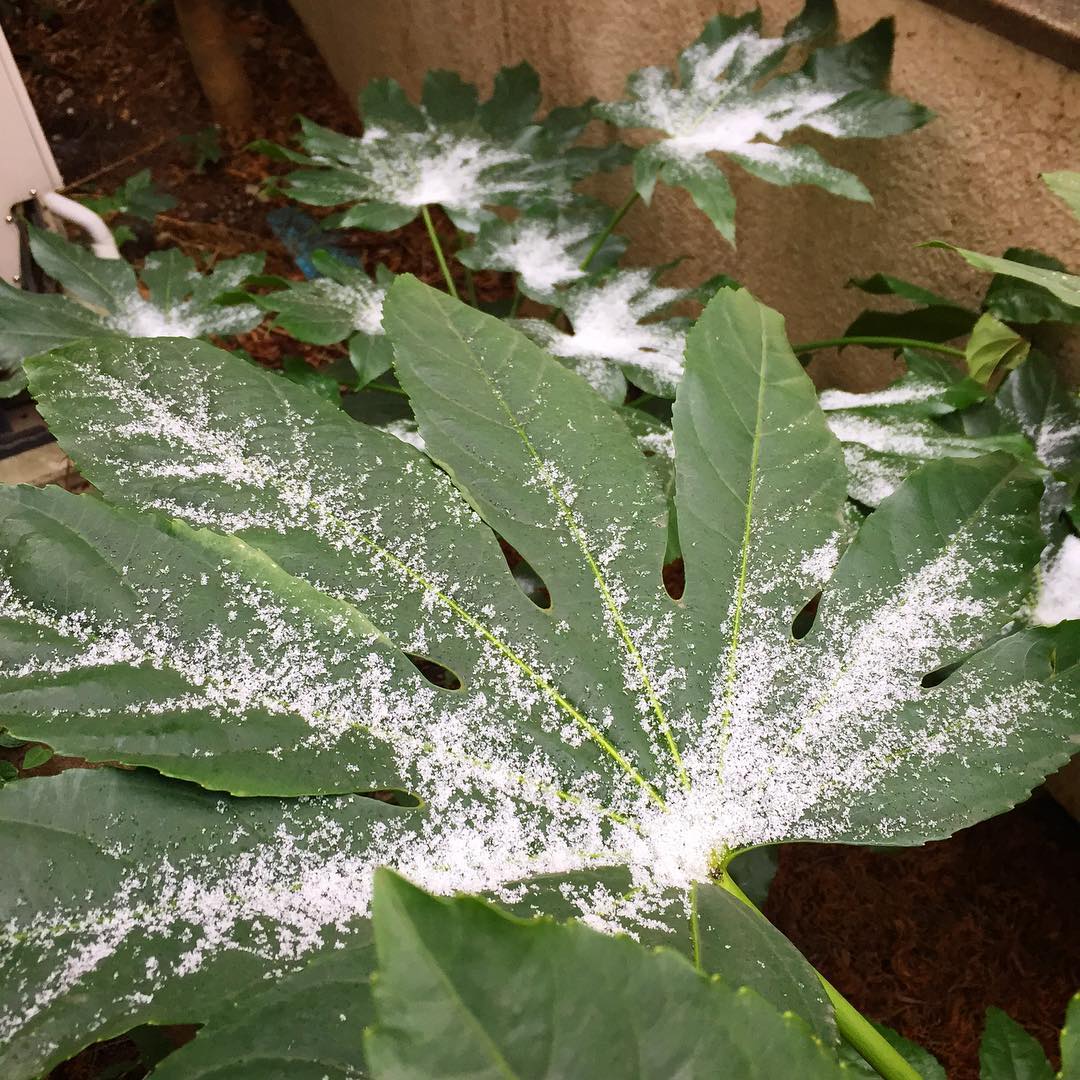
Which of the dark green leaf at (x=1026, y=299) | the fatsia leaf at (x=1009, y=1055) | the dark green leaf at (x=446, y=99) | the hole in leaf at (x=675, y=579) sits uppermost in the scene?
the dark green leaf at (x=446, y=99)

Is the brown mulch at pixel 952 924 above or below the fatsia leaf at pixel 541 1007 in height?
below

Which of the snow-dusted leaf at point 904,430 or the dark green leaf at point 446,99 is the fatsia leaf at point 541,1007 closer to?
the snow-dusted leaf at point 904,430

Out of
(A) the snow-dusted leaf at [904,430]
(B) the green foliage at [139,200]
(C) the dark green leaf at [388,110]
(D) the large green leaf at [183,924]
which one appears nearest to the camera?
(D) the large green leaf at [183,924]

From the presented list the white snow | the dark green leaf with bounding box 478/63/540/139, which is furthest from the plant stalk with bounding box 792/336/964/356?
the dark green leaf with bounding box 478/63/540/139

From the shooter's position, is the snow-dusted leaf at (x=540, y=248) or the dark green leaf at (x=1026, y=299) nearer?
the dark green leaf at (x=1026, y=299)

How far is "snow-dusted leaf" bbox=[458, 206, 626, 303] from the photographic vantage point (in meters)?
1.16

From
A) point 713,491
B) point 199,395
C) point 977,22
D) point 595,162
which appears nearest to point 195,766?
point 199,395

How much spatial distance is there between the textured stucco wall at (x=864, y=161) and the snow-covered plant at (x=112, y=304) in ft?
2.64

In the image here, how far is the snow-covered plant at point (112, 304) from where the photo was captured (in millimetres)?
1070

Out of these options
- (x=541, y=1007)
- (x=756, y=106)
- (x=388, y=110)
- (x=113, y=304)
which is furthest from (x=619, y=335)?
(x=541, y=1007)

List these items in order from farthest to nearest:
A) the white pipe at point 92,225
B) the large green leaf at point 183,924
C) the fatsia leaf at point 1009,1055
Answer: the white pipe at point 92,225 → the fatsia leaf at point 1009,1055 → the large green leaf at point 183,924

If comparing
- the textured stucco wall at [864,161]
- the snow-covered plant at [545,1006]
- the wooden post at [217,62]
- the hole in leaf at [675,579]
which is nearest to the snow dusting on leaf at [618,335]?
the textured stucco wall at [864,161]

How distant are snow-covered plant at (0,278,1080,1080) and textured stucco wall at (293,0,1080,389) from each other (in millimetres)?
526

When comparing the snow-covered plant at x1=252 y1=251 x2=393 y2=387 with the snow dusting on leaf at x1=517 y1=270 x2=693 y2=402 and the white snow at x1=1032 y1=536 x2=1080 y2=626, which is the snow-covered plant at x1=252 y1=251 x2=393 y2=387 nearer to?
the snow dusting on leaf at x1=517 y1=270 x2=693 y2=402
